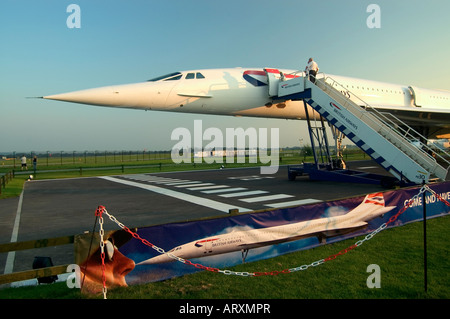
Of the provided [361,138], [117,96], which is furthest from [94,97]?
[361,138]

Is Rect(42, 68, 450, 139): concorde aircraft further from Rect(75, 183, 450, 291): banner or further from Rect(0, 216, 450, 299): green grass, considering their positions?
Rect(0, 216, 450, 299): green grass

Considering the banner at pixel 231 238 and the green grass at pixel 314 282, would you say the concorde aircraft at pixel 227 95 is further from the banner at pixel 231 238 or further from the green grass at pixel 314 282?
the green grass at pixel 314 282

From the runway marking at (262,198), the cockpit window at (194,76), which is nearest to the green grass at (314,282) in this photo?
the runway marking at (262,198)

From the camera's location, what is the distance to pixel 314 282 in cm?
455

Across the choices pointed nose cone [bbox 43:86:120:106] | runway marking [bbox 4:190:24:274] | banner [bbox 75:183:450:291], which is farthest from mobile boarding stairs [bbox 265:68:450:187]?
runway marking [bbox 4:190:24:274]

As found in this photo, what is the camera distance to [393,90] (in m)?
20.7

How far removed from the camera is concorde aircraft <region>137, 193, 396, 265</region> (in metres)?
4.75

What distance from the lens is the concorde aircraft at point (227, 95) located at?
1213cm

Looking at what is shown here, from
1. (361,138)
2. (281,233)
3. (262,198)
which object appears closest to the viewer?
(281,233)

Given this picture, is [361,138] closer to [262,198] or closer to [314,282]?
[262,198]

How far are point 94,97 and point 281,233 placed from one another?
905cm

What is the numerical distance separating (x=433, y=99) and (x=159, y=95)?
69.4 feet

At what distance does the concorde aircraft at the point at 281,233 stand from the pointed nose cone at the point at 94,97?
332 inches
